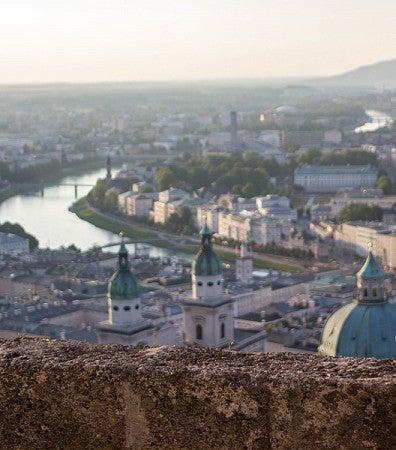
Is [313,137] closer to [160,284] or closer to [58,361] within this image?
[160,284]

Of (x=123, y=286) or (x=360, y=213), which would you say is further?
(x=360, y=213)

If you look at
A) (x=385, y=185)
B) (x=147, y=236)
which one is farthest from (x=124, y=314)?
(x=385, y=185)

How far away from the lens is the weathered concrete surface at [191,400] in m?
1.76

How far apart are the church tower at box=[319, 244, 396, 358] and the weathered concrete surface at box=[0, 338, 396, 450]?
6.21m

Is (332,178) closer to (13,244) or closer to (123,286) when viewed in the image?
(13,244)

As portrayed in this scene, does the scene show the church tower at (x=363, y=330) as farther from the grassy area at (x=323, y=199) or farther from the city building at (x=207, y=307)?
the grassy area at (x=323, y=199)

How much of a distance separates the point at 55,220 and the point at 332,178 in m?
10.4

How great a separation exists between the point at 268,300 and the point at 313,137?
40900mm

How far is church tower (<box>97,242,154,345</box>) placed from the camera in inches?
405

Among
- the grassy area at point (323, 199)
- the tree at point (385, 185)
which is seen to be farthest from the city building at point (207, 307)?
the tree at point (385, 185)

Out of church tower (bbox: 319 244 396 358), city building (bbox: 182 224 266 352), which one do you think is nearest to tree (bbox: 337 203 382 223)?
city building (bbox: 182 224 266 352)

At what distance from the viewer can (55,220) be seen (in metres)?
30.0

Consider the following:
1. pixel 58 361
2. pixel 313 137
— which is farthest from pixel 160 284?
pixel 313 137

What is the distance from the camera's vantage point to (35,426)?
1.91 metres
